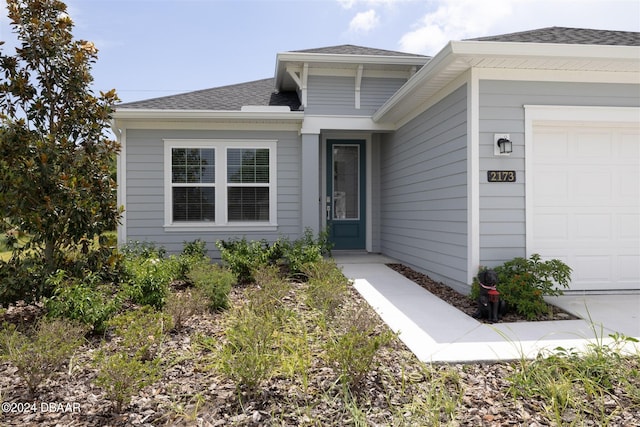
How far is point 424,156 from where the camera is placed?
617 centimetres

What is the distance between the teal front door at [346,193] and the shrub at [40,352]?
6.18 meters

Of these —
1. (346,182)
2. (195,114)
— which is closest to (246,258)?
(195,114)

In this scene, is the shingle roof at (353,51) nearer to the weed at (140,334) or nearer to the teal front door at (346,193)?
the teal front door at (346,193)

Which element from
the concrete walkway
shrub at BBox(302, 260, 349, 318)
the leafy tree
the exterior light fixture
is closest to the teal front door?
the concrete walkway

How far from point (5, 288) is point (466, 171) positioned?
515 cm

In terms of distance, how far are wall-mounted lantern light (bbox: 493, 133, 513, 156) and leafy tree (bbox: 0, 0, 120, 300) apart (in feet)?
14.6

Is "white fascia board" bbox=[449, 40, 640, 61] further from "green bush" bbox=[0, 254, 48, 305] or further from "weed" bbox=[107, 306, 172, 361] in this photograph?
"green bush" bbox=[0, 254, 48, 305]

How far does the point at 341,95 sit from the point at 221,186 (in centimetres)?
292

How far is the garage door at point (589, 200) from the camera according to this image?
4.84 m

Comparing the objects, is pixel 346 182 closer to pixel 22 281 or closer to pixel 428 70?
pixel 428 70

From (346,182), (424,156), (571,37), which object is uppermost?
(571,37)

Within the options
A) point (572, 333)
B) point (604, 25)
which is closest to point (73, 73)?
point (572, 333)

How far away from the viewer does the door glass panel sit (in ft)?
28.7

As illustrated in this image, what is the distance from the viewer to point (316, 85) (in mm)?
7531
